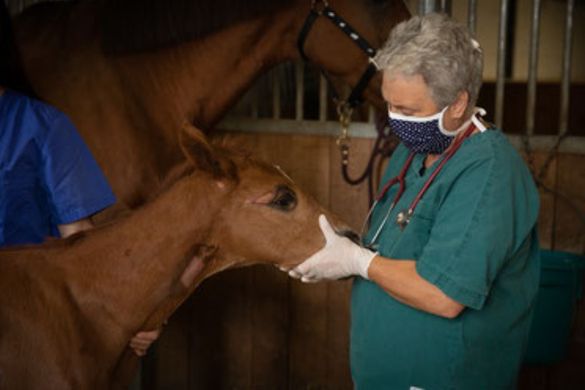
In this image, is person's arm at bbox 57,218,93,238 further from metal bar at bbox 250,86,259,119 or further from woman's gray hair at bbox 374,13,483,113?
metal bar at bbox 250,86,259,119

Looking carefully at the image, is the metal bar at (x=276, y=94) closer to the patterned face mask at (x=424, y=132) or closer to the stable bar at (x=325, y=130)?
the stable bar at (x=325, y=130)

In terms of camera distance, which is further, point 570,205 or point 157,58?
point 157,58

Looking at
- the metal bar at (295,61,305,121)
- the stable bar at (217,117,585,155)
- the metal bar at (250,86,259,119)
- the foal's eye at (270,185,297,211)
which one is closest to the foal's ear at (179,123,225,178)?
the foal's eye at (270,185,297,211)

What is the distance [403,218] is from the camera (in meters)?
1.81

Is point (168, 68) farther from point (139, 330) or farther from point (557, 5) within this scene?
point (557, 5)

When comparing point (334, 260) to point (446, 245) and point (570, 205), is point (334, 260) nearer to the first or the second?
point (446, 245)

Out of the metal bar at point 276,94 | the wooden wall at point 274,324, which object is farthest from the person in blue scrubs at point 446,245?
the metal bar at point 276,94

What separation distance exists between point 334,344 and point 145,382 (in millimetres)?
1167

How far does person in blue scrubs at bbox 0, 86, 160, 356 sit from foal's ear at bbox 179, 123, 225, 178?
37 cm

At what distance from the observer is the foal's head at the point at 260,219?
1.96 m

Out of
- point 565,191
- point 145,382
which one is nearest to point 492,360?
point 565,191

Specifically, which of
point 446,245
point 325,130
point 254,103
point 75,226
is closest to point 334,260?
point 446,245

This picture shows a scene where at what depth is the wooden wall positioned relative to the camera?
337 centimetres

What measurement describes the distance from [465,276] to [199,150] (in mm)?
729
